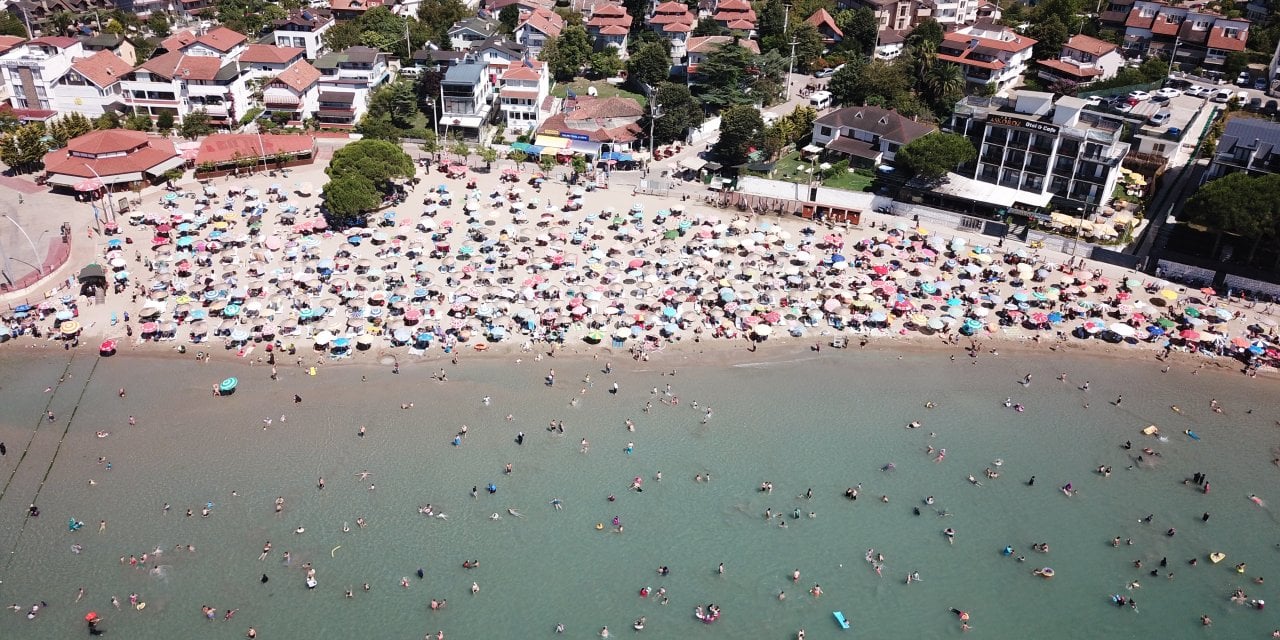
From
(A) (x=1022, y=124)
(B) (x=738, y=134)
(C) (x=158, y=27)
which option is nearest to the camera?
(A) (x=1022, y=124)

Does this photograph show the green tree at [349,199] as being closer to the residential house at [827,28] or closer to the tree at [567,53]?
the tree at [567,53]

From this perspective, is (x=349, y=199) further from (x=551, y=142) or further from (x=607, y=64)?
(x=607, y=64)

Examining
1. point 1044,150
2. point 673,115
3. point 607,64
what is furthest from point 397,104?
point 1044,150

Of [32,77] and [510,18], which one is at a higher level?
[510,18]

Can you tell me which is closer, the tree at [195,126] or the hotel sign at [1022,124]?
the hotel sign at [1022,124]

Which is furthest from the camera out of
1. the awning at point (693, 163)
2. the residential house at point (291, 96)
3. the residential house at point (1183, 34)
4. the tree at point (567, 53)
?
the residential house at point (1183, 34)

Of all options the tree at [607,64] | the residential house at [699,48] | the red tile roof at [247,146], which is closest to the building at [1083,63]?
the residential house at [699,48]
